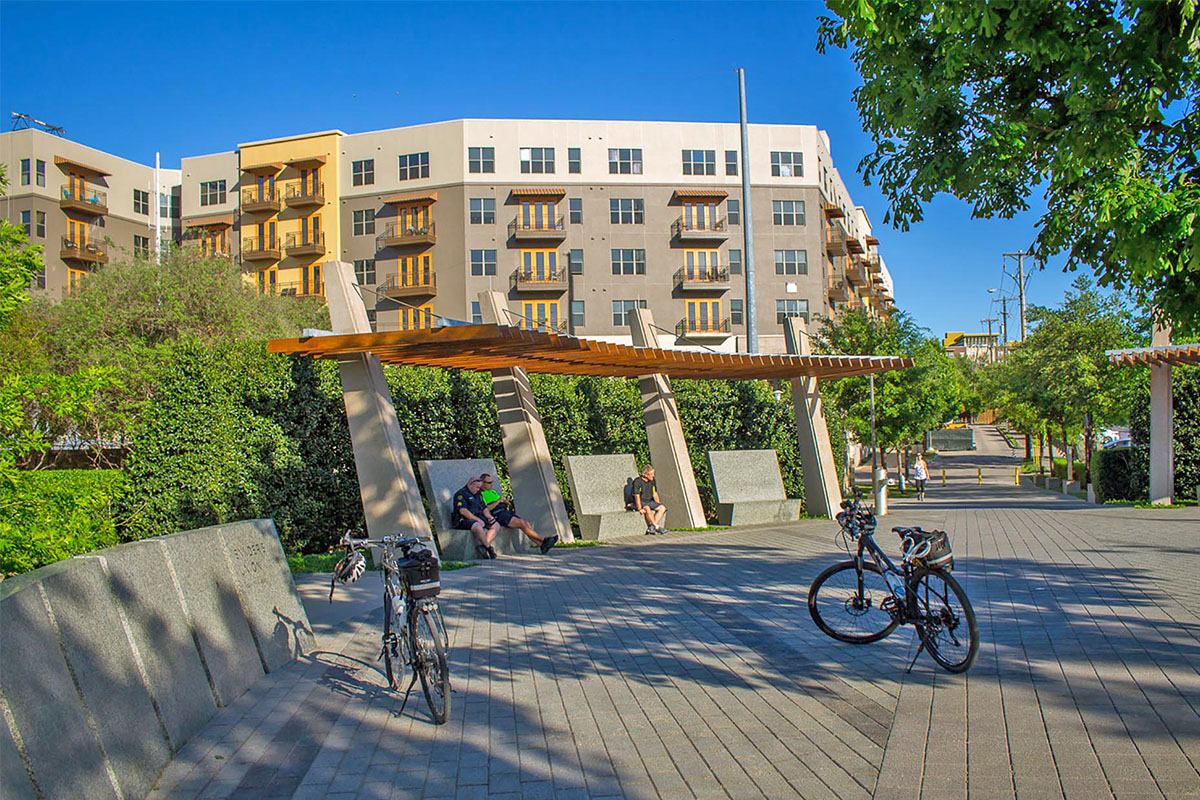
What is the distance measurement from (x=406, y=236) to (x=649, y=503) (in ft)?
147

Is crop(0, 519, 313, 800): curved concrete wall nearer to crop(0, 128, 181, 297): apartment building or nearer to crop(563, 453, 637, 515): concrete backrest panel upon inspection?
crop(563, 453, 637, 515): concrete backrest panel

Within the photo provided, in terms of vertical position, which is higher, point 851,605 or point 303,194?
point 303,194

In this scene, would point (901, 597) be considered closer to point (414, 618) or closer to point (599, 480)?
point (414, 618)

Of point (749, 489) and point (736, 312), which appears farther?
point (736, 312)

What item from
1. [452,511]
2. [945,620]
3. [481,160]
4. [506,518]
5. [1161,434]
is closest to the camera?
[945,620]

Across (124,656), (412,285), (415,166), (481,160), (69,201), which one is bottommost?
(124,656)

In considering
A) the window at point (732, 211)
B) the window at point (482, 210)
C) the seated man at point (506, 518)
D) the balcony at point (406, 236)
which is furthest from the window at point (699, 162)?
the seated man at point (506, 518)

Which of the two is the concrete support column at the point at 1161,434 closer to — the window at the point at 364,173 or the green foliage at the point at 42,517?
the green foliage at the point at 42,517

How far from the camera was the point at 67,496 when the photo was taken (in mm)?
8430

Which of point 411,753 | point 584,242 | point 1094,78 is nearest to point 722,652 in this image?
point 411,753

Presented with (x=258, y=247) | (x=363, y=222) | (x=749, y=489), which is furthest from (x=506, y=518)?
(x=258, y=247)

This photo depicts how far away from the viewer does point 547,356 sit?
14.6m

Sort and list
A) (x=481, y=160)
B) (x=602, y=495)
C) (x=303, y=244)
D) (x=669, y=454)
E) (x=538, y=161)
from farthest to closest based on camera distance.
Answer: (x=303, y=244), (x=538, y=161), (x=481, y=160), (x=669, y=454), (x=602, y=495)

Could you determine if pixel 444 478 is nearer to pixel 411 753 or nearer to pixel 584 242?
pixel 411 753
